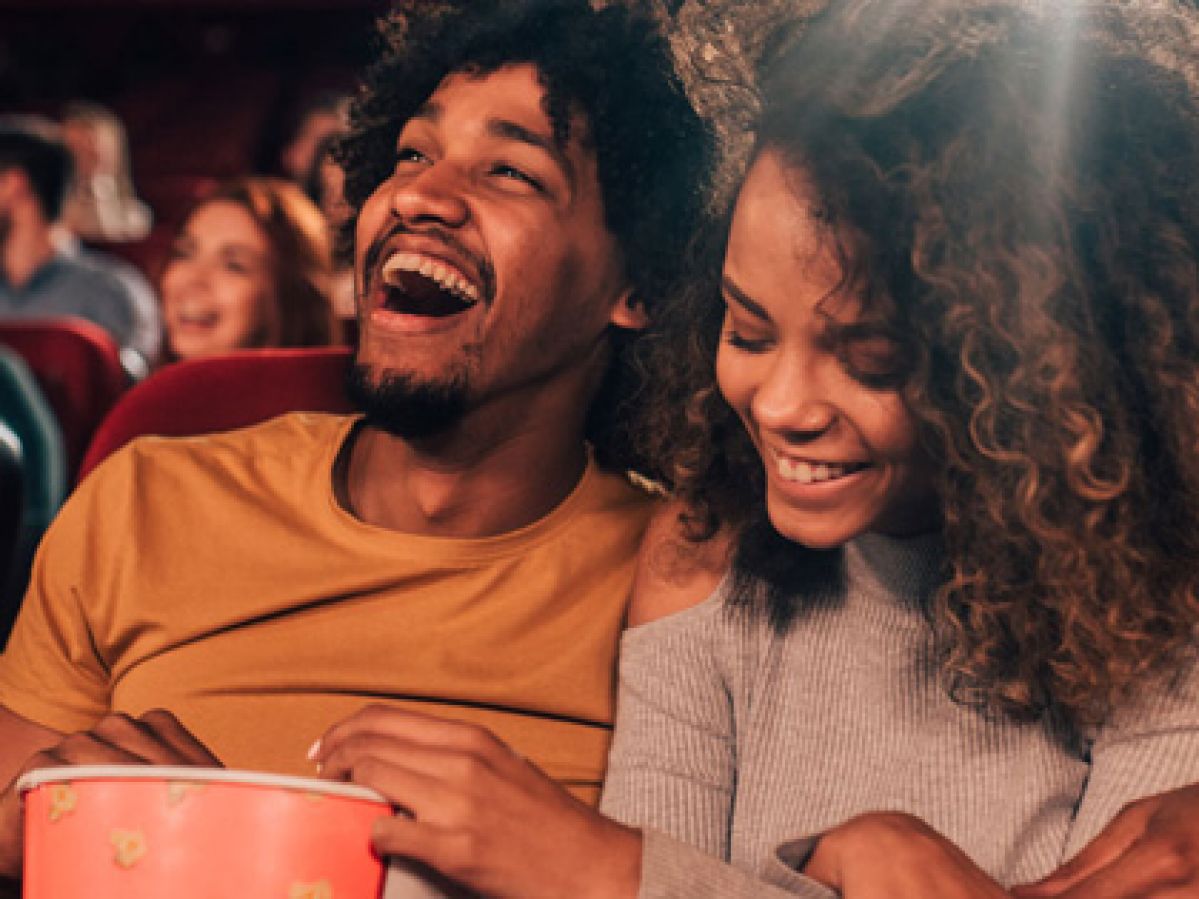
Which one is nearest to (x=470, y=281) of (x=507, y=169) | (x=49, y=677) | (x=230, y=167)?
(x=507, y=169)

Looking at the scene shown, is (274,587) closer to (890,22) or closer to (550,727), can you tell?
(550,727)

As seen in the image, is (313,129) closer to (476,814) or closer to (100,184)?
(100,184)

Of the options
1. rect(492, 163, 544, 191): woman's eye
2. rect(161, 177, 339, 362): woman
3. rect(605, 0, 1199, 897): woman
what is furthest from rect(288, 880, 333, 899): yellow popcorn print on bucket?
rect(161, 177, 339, 362): woman

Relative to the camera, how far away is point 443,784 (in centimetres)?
76

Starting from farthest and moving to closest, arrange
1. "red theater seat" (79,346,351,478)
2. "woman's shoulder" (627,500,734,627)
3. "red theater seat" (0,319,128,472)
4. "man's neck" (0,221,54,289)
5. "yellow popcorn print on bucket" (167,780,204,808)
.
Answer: "man's neck" (0,221,54,289), "red theater seat" (0,319,128,472), "red theater seat" (79,346,351,478), "woman's shoulder" (627,500,734,627), "yellow popcorn print on bucket" (167,780,204,808)

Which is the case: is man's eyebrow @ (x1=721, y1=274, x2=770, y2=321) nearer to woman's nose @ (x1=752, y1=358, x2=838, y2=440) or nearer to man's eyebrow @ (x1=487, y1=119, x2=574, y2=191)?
woman's nose @ (x1=752, y1=358, x2=838, y2=440)

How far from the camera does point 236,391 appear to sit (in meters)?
1.38

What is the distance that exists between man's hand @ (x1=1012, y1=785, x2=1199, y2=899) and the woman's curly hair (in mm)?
84

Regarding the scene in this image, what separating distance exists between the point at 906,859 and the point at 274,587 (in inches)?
21.3

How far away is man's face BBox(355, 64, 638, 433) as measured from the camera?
117 cm

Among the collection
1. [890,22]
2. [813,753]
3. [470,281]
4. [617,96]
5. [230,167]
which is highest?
[890,22]

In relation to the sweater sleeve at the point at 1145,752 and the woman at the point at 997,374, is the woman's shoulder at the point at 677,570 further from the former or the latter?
the sweater sleeve at the point at 1145,752

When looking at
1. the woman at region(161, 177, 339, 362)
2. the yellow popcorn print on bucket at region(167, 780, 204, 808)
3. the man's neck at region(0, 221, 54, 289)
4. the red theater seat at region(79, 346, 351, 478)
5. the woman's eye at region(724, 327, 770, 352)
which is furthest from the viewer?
the man's neck at region(0, 221, 54, 289)

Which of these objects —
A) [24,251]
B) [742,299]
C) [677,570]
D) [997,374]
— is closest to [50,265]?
[24,251]
